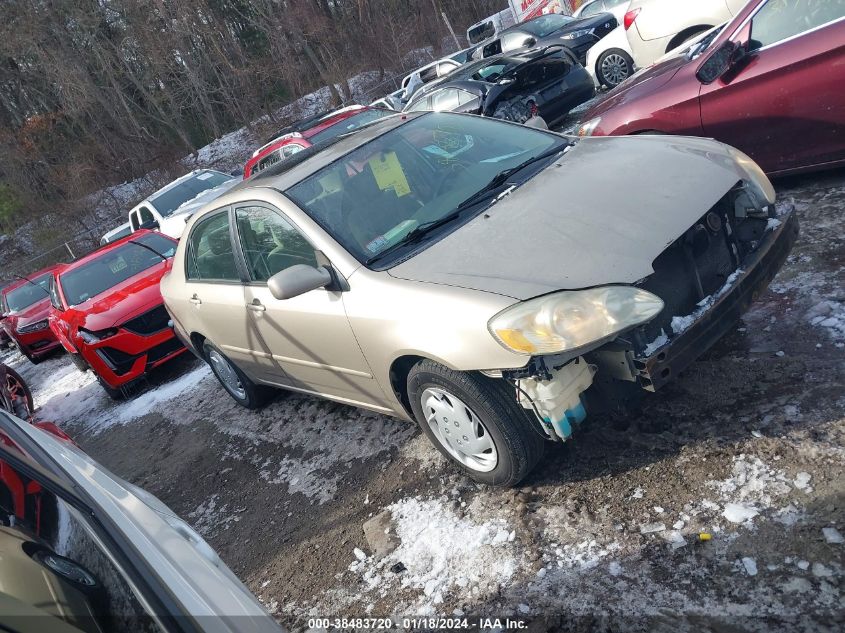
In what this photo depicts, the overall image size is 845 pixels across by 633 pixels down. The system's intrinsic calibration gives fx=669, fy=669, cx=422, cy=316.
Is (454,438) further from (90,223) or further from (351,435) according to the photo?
(90,223)

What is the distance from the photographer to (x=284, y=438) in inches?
196

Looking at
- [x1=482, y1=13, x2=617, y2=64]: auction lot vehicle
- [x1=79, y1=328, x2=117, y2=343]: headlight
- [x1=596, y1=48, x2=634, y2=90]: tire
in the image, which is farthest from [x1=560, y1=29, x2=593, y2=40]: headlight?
[x1=79, y1=328, x2=117, y2=343]: headlight

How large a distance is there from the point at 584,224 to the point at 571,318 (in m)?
0.63

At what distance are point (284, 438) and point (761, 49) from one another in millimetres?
4475

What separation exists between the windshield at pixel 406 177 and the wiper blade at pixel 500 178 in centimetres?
3

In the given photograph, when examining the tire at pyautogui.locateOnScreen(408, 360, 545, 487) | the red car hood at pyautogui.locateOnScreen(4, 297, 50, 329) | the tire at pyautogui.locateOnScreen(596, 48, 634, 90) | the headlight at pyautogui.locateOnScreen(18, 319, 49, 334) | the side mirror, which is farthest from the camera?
the red car hood at pyautogui.locateOnScreen(4, 297, 50, 329)

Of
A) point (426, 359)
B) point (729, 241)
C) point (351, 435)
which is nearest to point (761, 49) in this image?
point (729, 241)

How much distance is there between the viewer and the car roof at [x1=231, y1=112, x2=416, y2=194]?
Answer: 4059 millimetres

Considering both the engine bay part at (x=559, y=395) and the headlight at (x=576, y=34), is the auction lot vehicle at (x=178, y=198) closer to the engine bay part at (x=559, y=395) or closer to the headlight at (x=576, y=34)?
the headlight at (x=576, y=34)

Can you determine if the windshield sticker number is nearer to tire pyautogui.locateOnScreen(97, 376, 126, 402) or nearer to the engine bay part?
tire pyautogui.locateOnScreen(97, 376, 126, 402)

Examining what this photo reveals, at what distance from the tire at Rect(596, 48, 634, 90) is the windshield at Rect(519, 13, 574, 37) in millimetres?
5417

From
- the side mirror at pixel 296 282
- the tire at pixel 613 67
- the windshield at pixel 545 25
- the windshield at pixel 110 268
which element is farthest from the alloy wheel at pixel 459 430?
the windshield at pixel 545 25

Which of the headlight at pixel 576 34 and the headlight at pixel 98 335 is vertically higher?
the headlight at pixel 576 34

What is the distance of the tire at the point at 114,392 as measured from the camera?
7.57 metres
